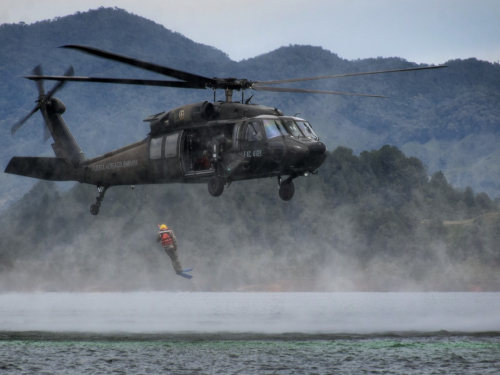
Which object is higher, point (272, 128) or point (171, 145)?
point (272, 128)

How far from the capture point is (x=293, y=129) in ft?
126

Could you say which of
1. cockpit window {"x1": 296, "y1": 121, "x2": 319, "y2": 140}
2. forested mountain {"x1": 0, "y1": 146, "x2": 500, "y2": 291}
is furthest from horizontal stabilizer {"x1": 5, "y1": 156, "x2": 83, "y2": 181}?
forested mountain {"x1": 0, "y1": 146, "x2": 500, "y2": 291}

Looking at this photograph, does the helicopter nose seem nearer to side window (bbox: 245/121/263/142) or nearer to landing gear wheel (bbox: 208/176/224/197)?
side window (bbox: 245/121/263/142)

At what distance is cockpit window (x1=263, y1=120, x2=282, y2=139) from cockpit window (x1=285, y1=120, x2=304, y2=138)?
1.60 ft

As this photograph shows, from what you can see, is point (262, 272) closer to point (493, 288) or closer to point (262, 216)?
point (262, 216)

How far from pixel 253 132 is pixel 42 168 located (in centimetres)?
1601

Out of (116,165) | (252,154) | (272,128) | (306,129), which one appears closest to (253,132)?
(272,128)

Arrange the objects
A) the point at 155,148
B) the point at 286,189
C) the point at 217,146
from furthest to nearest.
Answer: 1. the point at 155,148
2. the point at 286,189
3. the point at 217,146

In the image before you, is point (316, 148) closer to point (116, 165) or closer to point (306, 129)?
point (306, 129)

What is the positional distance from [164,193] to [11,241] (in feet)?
149

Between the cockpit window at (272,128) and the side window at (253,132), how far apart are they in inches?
14.6

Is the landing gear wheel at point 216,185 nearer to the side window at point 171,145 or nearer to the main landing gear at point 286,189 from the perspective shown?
the side window at point 171,145

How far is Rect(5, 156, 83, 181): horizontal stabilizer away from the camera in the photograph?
145 feet

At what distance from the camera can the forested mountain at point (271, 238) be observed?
16588cm
